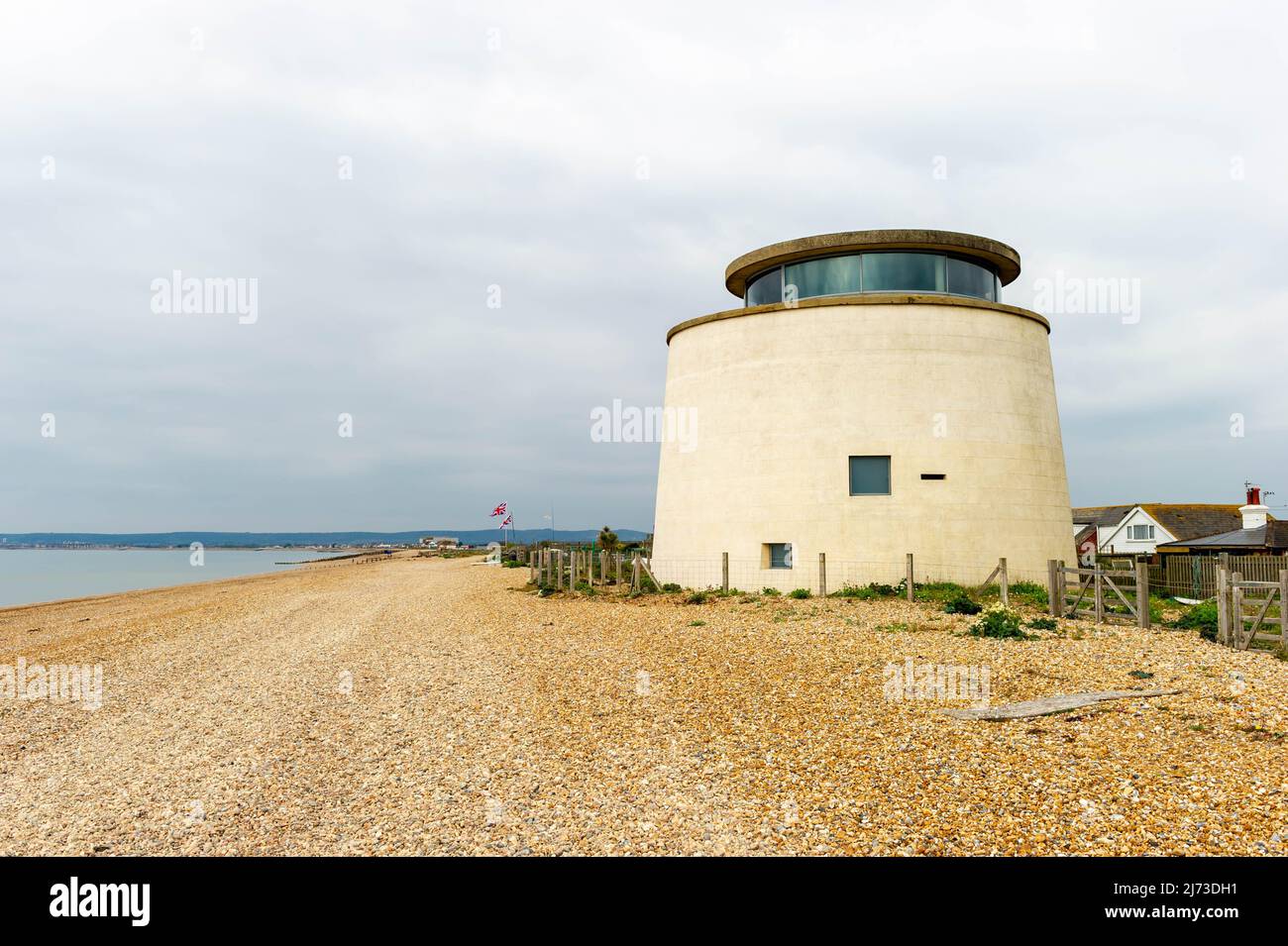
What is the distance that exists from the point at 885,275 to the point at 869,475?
18.4 ft

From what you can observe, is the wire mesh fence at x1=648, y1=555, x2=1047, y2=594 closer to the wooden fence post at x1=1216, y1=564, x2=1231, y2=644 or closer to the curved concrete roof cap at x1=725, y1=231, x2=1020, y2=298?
the wooden fence post at x1=1216, y1=564, x2=1231, y2=644

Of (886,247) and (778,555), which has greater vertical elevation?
(886,247)

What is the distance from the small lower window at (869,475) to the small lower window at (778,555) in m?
2.20

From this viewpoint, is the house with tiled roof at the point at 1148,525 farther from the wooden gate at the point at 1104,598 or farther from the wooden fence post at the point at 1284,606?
the wooden fence post at the point at 1284,606

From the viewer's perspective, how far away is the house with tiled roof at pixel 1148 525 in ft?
158

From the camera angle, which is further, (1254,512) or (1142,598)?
(1254,512)

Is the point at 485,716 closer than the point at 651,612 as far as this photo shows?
Yes

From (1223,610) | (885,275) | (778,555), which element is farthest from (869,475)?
(1223,610)

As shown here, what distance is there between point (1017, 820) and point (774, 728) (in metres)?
2.88

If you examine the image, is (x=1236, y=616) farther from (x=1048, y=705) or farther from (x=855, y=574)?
(x=855, y=574)

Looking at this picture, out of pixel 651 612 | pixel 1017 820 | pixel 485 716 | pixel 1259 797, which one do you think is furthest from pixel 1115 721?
pixel 651 612

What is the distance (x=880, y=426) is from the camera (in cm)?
1902
